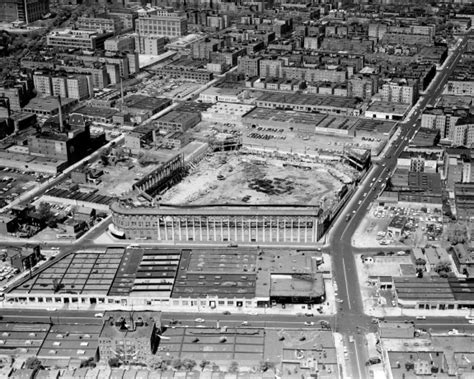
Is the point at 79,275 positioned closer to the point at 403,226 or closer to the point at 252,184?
the point at 252,184

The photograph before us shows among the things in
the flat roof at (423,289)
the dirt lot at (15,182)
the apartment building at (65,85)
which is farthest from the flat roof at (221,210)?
the apartment building at (65,85)

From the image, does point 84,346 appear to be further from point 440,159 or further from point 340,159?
point 440,159

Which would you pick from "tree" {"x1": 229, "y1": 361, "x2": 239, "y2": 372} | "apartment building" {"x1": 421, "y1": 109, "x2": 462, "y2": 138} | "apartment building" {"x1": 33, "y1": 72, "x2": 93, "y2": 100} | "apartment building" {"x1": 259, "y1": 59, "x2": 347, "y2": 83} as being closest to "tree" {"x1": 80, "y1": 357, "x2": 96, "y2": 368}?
"tree" {"x1": 229, "y1": 361, "x2": 239, "y2": 372}

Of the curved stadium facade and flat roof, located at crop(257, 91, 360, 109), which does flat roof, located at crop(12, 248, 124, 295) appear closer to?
the curved stadium facade

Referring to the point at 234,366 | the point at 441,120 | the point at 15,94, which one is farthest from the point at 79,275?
the point at 441,120

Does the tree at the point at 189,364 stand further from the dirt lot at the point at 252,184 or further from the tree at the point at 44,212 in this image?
the tree at the point at 44,212

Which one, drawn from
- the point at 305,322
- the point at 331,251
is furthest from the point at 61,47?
the point at 305,322
